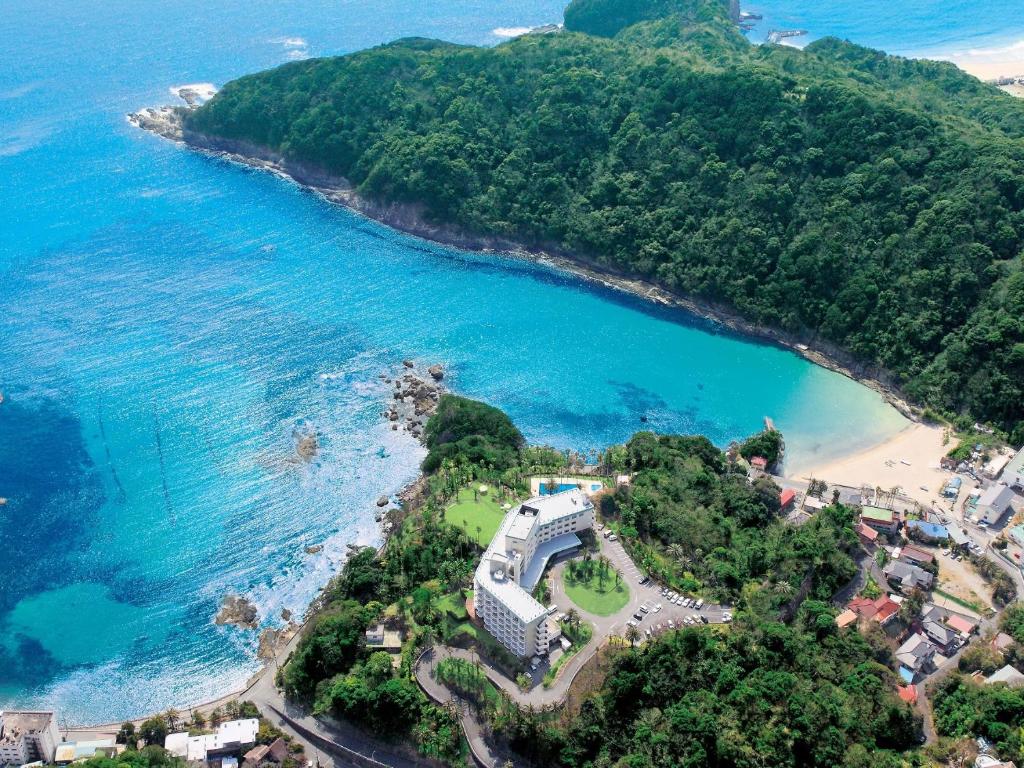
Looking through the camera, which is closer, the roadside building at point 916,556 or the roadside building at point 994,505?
the roadside building at point 916,556

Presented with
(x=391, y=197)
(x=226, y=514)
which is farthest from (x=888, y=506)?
(x=391, y=197)

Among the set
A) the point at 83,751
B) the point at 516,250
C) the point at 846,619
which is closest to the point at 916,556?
the point at 846,619

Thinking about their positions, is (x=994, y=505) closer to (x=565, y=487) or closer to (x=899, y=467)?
(x=899, y=467)

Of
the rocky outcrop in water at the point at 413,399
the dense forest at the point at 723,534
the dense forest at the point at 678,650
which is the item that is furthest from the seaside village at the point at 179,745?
the rocky outcrop in water at the point at 413,399

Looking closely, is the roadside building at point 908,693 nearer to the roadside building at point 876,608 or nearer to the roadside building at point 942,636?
the roadside building at point 942,636

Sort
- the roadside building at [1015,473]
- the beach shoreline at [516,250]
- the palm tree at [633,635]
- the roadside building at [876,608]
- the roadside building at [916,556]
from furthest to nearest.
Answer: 1. the beach shoreline at [516,250]
2. the roadside building at [1015,473]
3. the roadside building at [916,556]
4. the roadside building at [876,608]
5. the palm tree at [633,635]

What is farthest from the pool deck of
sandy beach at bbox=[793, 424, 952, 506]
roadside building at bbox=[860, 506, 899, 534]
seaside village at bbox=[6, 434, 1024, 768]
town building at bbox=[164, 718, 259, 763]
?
town building at bbox=[164, 718, 259, 763]

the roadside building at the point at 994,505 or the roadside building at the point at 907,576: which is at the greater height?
the roadside building at the point at 994,505

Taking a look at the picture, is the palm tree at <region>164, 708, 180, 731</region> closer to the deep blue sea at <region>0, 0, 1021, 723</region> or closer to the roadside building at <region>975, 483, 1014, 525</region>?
the deep blue sea at <region>0, 0, 1021, 723</region>
